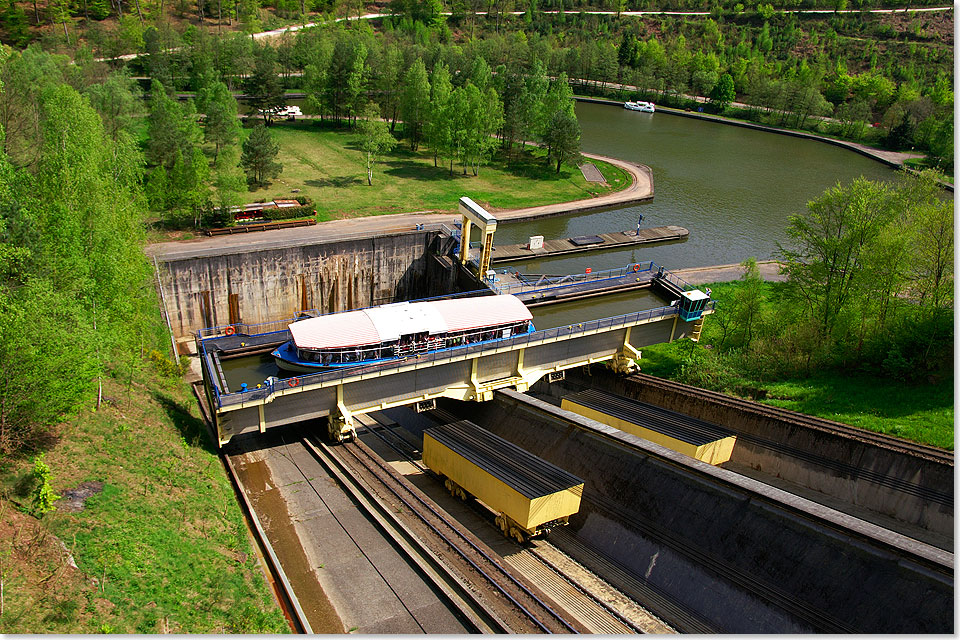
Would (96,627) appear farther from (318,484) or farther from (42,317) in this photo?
(318,484)

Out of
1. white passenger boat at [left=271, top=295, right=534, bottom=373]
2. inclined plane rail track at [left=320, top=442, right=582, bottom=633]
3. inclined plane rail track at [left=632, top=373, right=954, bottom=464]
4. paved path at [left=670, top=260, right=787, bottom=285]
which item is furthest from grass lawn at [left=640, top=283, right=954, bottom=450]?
paved path at [left=670, top=260, right=787, bottom=285]

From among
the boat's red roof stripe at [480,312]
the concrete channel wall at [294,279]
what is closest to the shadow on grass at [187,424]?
the concrete channel wall at [294,279]

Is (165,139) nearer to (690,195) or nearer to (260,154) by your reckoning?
(260,154)

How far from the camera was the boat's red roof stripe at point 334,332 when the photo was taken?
29281 millimetres

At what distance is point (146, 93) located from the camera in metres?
95.4

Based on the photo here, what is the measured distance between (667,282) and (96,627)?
33362 mm

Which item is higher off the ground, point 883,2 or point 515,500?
point 883,2

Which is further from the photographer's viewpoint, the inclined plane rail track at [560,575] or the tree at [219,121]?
the tree at [219,121]

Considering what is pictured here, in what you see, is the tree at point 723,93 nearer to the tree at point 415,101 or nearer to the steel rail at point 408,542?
the tree at point 415,101

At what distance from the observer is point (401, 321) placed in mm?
30797

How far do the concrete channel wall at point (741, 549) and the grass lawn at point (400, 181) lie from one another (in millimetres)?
41854

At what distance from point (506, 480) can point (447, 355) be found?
8.09 meters

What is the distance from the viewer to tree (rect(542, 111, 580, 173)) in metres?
77.8

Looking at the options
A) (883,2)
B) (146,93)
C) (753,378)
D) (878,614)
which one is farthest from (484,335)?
(883,2)
